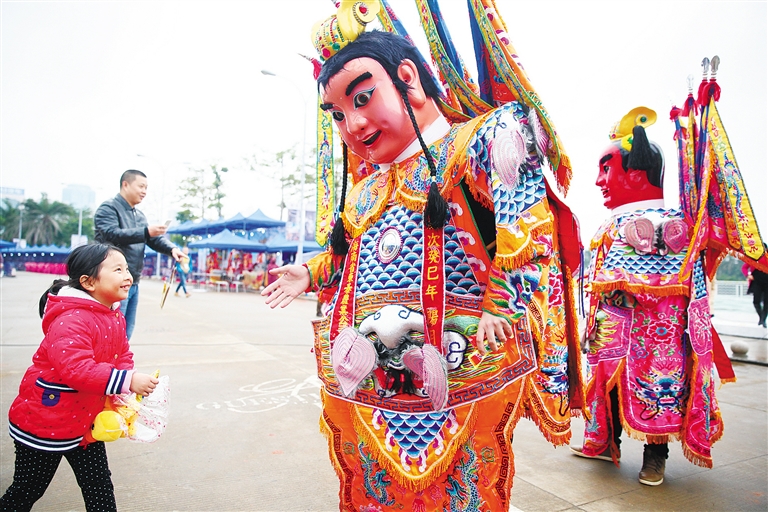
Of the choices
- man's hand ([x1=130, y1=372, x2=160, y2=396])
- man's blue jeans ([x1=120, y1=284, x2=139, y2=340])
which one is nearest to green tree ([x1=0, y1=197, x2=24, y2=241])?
man's blue jeans ([x1=120, y1=284, x2=139, y2=340])

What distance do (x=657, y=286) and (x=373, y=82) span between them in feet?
6.85

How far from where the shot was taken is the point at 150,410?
1987mm

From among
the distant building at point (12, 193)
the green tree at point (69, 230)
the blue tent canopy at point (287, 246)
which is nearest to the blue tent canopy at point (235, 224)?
the blue tent canopy at point (287, 246)

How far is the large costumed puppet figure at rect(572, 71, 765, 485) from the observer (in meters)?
2.82

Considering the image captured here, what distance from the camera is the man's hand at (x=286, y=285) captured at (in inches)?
69.1

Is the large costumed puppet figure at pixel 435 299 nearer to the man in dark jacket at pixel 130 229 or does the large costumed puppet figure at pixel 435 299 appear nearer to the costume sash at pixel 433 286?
the costume sash at pixel 433 286

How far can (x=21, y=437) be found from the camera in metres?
1.79

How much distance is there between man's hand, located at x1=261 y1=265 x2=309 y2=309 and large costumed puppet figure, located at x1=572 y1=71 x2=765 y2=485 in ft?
5.89

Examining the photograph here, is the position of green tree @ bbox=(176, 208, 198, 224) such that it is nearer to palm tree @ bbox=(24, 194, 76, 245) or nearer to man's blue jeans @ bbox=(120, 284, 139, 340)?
palm tree @ bbox=(24, 194, 76, 245)

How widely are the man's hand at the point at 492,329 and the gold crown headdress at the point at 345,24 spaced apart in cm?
99

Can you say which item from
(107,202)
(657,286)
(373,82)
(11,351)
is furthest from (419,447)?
(11,351)

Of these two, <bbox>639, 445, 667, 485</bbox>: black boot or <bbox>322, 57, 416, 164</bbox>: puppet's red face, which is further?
<bbox>639, 445, 667, 485</bbox>: black boot

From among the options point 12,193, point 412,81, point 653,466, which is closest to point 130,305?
point 412,81

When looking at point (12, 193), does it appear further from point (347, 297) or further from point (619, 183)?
point (347, 297)
